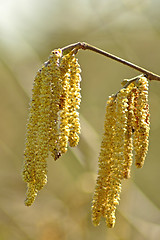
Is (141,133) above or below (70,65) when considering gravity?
below

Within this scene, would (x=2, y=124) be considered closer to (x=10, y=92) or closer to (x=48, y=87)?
(x=10, y=92)

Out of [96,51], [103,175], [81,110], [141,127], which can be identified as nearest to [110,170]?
[103,175]

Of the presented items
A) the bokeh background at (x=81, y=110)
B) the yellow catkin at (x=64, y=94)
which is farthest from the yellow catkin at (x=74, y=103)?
the bokeh background at (x=81, y=110)

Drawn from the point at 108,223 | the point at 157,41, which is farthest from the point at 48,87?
the point at 157,41

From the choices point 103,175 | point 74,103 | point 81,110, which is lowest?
point 81,110

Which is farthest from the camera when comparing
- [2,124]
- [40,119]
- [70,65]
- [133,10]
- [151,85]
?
[2,124]

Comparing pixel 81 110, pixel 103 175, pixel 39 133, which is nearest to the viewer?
pixel 39 133

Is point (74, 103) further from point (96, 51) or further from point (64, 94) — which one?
point (96, 51)
